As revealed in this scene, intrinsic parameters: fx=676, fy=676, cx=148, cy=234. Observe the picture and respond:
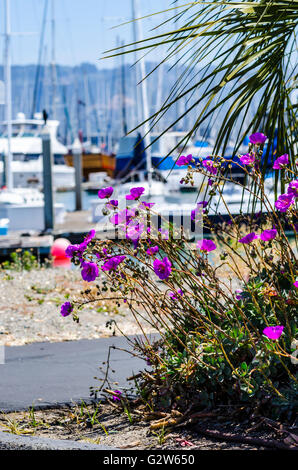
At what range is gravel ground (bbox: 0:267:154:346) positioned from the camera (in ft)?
20.2

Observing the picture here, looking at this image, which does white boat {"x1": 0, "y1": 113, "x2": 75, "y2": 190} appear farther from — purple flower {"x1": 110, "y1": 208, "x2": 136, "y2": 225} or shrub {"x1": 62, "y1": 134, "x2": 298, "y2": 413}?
shrub {"x1": 62, "y1": 134, "x2": 298, "y2": 413}

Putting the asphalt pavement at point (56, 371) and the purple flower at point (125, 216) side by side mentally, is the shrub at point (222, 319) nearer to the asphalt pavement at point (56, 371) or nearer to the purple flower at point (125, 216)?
the purple flower at point (125, 216)

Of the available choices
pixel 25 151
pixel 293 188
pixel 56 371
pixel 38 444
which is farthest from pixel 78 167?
pixel 38 444

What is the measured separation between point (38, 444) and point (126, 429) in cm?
54

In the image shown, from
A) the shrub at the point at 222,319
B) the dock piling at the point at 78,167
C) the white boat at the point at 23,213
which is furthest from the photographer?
the dock piling at the point at 78,167

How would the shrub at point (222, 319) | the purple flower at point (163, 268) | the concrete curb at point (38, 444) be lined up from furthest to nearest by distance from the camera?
the purple flower at point (163, 268), the shrub at point (222, 319), the concrete curb at point (38, 444)

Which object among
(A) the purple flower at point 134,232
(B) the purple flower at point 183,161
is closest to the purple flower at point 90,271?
(A) the purple flower at point 134,232

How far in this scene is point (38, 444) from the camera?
296 cm

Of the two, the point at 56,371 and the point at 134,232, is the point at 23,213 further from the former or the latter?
the point at 134,232

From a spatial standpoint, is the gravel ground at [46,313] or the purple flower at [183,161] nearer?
the purple flower at [183,161]

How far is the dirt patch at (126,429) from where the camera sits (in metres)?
2.96

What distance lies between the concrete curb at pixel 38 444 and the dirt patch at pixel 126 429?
0.22 m

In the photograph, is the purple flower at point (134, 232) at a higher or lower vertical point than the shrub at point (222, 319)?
higher

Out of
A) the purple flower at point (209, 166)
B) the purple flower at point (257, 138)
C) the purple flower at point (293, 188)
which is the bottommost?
the purple flower at point (293, 188)
